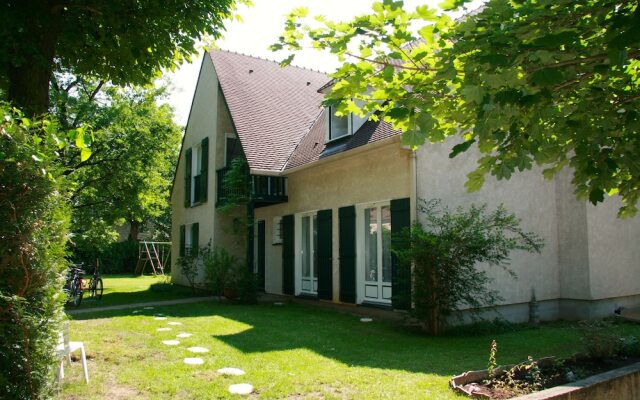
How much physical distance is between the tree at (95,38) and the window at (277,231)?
24.4 ft

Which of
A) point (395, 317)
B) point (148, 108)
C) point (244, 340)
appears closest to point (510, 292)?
point (395, 317)

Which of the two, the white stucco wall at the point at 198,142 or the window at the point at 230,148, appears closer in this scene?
the window at the point at 230,148

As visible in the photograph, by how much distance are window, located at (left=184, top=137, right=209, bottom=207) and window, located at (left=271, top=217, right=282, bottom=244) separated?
3.19m

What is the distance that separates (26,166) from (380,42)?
9.08 ft

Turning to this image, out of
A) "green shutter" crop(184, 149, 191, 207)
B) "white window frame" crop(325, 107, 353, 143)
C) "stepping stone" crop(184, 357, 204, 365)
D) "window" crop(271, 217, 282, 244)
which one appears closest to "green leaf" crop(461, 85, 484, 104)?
"stepping stone" crop(184, 357, 204, 365)

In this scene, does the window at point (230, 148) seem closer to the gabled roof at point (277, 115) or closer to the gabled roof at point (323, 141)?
the gabled roof at point (277, 115)

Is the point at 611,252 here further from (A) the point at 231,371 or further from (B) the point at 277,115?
(B) the point at 277,115

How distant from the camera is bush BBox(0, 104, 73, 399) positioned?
140 inches

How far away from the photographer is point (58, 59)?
25.1 feet

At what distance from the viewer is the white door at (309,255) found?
43.5 ft

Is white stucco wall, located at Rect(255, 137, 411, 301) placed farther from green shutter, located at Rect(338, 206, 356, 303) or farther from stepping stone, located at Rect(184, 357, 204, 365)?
stepping stone, located at Rect(184, 357, 204, 365)

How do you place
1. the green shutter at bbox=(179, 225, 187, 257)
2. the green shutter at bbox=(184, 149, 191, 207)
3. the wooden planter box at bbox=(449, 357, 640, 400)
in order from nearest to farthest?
the wooden planter box at bbox=(449, 357, 640, 400) → the green shutter at bbox=(184, 149, 191, 207) → the green shutter at bbox=(179, 225, 187, 257)

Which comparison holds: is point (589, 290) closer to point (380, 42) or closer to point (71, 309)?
point (380, 42)

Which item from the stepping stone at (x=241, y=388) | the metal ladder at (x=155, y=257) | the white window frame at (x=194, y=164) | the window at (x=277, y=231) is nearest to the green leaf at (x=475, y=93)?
the stepping stone at (x=241, y=388)
